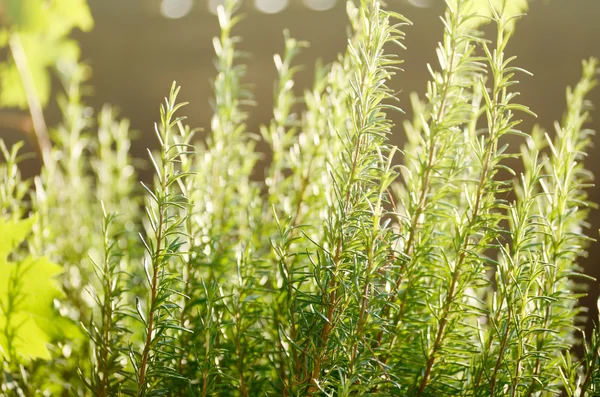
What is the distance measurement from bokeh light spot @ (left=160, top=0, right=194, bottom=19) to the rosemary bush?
0.62 metres

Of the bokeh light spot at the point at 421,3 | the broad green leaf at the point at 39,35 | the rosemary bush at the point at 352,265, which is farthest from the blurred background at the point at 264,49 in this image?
the rosemary bush at the point at 352,265

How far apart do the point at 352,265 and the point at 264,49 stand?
2.48 feet

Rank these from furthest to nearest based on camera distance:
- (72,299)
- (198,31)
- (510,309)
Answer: (198,31)
(72,299)
(510,309)

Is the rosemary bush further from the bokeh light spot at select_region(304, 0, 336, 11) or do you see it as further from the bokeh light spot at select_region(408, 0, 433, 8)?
the bokeh light spot at select_region(304, 0, 336, 11)

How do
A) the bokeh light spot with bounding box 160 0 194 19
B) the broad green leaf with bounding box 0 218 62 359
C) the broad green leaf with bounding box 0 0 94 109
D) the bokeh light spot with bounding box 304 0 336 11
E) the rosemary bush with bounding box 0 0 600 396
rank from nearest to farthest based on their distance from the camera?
the rosemary bush with bounding box 0 0 600 396 → the broad green leaf with bounding box 0 218 62 359 → the broad green leaf with bounding box 0 0 94 109 → the bokeh light spot with bounding box 304 0 336 11 → the bokeh light spot with bounding box 160 0 194 19

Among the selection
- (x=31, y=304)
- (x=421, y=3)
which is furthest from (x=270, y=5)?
(x=31, y=304)

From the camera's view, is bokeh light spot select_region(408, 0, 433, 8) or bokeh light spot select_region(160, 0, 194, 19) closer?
bokeh light spot select_region(408, 0, 433, 8)

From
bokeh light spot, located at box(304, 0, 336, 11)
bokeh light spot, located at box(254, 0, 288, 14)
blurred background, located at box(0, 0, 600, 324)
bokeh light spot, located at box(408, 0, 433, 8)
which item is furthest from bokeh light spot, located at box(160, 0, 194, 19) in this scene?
bokeh light spot, located at box(408, 0, 433, 8)

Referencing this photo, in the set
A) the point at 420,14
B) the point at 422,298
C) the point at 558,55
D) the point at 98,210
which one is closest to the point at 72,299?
the point at 98,210

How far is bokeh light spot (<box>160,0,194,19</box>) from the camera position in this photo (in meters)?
1.04

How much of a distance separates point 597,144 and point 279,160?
511 mm

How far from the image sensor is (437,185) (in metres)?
0.40

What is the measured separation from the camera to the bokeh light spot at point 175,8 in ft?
3.40

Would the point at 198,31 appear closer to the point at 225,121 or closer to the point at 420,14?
the point at 420,14
